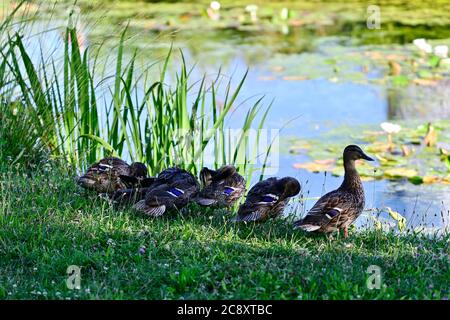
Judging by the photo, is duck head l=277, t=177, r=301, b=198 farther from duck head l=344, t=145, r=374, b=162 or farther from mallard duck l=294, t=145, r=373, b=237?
duck head l=344, t=145, r=374, b=162

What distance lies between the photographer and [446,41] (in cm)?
1352

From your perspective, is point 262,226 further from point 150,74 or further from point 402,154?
point 150,74

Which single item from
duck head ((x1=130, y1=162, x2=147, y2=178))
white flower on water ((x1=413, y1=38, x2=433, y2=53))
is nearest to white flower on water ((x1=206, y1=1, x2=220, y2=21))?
white flower on water ((x1=413, y1=38, x2=433, y2=53))

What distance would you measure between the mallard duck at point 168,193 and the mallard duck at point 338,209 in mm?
896

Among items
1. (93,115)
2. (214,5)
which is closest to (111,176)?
(93,115)

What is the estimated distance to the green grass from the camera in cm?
512

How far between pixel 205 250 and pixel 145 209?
81 cm

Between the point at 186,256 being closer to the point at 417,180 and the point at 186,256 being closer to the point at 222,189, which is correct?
the point at 222,189

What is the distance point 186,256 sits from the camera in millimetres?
5648

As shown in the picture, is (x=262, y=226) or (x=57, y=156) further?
(x=57, y=156)

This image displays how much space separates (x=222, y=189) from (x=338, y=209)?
0.93 m

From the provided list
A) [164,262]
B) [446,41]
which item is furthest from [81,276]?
[446,41]

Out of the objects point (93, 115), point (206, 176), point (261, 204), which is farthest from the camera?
point (93, 115)

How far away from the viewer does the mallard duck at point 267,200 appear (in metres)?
6.21
